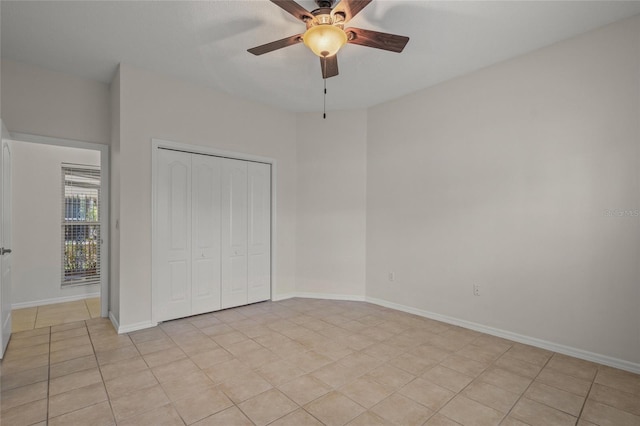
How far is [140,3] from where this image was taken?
2.53 m

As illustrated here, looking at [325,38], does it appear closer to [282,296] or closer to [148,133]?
[148,133]

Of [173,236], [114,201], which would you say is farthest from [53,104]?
[173,236]

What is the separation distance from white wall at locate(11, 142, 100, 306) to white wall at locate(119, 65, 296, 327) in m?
2.08

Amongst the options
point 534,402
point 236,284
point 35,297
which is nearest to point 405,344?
point 534,402

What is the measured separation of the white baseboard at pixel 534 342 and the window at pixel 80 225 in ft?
16.1

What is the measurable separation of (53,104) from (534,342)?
19.5 feet

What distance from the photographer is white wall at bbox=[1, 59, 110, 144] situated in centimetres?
344

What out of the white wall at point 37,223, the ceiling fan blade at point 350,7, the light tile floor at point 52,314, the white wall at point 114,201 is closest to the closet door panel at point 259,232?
the white wall at point 114,201

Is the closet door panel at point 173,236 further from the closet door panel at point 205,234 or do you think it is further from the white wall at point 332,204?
the white wall at point 332,204

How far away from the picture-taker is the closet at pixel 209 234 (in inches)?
150

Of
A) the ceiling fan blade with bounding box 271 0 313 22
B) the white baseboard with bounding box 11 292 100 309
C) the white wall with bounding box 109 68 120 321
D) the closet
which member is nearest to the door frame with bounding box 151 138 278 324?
the closet

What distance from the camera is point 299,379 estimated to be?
2506 mm

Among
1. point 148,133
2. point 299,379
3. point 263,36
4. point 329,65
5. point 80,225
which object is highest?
point 263,36

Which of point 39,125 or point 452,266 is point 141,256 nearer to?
point 39,125
